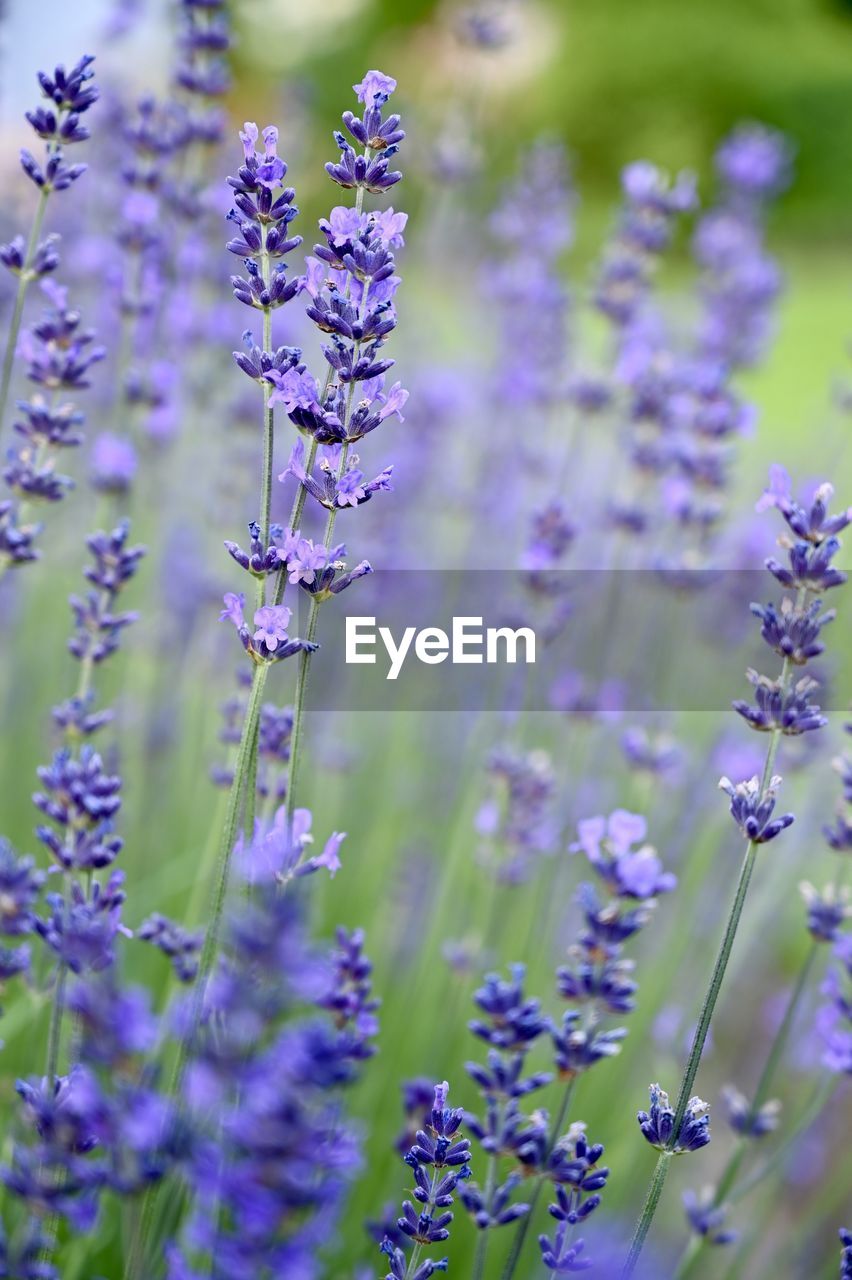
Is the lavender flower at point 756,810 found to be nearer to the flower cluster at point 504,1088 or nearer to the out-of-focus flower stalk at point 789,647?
the out-of-focus flower stalk at point 789,647

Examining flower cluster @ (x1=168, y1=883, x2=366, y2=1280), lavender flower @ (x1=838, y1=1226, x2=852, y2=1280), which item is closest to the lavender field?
flower cluster @ (x1=168, y1=883, x2=366, y2=1280)

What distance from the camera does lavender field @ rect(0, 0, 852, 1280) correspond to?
1.12 meters

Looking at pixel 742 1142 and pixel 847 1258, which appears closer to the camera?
pixel 847 1258

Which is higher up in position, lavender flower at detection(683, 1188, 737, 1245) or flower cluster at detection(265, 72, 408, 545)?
flower cluster at detection(265, 72, 408, 545)

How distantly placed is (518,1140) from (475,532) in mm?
2651

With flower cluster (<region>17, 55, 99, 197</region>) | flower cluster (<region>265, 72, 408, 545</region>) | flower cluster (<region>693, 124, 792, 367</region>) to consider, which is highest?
flower cluster (<region>693, 124, 792, 367</region>)

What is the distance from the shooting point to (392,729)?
→ 3789 millimetres

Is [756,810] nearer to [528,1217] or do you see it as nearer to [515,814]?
[528,1217]

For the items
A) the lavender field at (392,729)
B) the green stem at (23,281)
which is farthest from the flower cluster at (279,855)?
the green stem at (23,281)

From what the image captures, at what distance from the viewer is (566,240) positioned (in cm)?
350

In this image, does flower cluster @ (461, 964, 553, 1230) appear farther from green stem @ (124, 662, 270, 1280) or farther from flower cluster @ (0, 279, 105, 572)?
flower cluster @ (0, 279, 105, 572)

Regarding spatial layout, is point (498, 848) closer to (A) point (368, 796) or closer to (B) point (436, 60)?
(A) point (368, 796)

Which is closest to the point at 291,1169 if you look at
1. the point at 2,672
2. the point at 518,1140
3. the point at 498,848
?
the point at 518,1140

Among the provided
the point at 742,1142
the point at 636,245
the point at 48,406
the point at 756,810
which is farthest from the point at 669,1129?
the point at 636,245
